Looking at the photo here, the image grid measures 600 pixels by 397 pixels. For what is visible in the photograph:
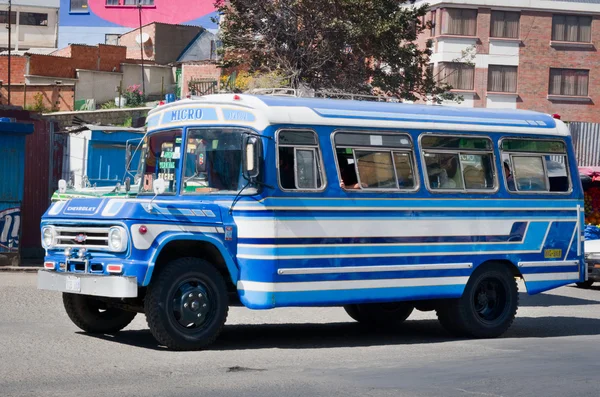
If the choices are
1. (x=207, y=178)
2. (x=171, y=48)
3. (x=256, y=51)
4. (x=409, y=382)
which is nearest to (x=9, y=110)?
(x=256, y=51)

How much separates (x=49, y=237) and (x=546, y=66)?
42.2 m

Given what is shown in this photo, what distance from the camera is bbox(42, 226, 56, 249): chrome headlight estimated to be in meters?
11.3

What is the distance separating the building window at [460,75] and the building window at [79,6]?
85.8ft

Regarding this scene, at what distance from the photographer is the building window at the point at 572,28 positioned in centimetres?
5000

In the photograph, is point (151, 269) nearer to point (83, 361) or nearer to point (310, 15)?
point (83, 361)

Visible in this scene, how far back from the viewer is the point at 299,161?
1154 cm

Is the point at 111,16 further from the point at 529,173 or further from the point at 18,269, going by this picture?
the point at 529,173

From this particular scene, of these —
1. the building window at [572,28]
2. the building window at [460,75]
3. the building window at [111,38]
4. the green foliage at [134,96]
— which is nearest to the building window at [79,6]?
the building window at [111,38]

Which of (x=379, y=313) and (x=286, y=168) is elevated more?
(x=286, y=168)

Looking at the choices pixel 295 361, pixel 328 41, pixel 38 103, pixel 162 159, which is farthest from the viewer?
pixel 38 103

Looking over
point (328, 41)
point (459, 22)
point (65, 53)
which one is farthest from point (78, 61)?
point (328, 41)

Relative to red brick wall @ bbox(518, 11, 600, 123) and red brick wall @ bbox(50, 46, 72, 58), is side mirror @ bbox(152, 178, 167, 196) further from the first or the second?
red brick wall @ bbox(50, 46, 72, 58)

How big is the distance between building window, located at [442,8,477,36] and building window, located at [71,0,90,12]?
25.6 metres

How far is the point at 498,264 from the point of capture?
13359 millimetres
